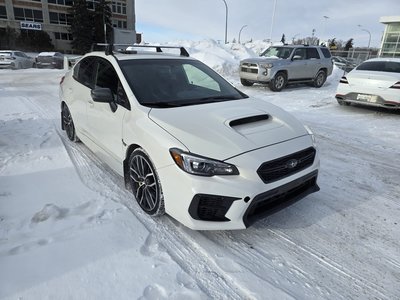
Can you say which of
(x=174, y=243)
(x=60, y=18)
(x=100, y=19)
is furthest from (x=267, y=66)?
(x=60, y=18)

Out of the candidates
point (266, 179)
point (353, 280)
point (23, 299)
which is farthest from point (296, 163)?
point (23, 299)

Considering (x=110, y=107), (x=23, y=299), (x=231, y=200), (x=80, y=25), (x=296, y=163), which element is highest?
(x=80, y=25)

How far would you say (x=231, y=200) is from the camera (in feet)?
8.90

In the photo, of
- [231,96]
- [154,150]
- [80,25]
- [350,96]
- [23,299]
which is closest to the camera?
[23,299]

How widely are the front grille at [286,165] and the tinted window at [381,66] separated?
23.6 ft

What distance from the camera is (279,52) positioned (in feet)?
44.7

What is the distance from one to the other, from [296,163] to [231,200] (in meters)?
0.82

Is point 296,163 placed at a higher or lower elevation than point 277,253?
higher

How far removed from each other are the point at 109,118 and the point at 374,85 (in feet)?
24.0

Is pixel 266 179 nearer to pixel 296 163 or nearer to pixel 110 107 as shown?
pixel 296 163

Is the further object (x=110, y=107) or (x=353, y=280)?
(x=110, y=107)

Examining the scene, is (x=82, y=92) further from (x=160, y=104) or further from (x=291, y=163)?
(x=291, y=163)

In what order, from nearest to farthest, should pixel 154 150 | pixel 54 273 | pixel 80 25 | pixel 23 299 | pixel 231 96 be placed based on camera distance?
pixel 23 299 < pixel 54 273 < pixel 154 150 < pixel 231 96 < pixel 80 25

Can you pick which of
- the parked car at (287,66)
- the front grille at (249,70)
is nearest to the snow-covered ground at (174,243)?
the parked car at (287,66)
